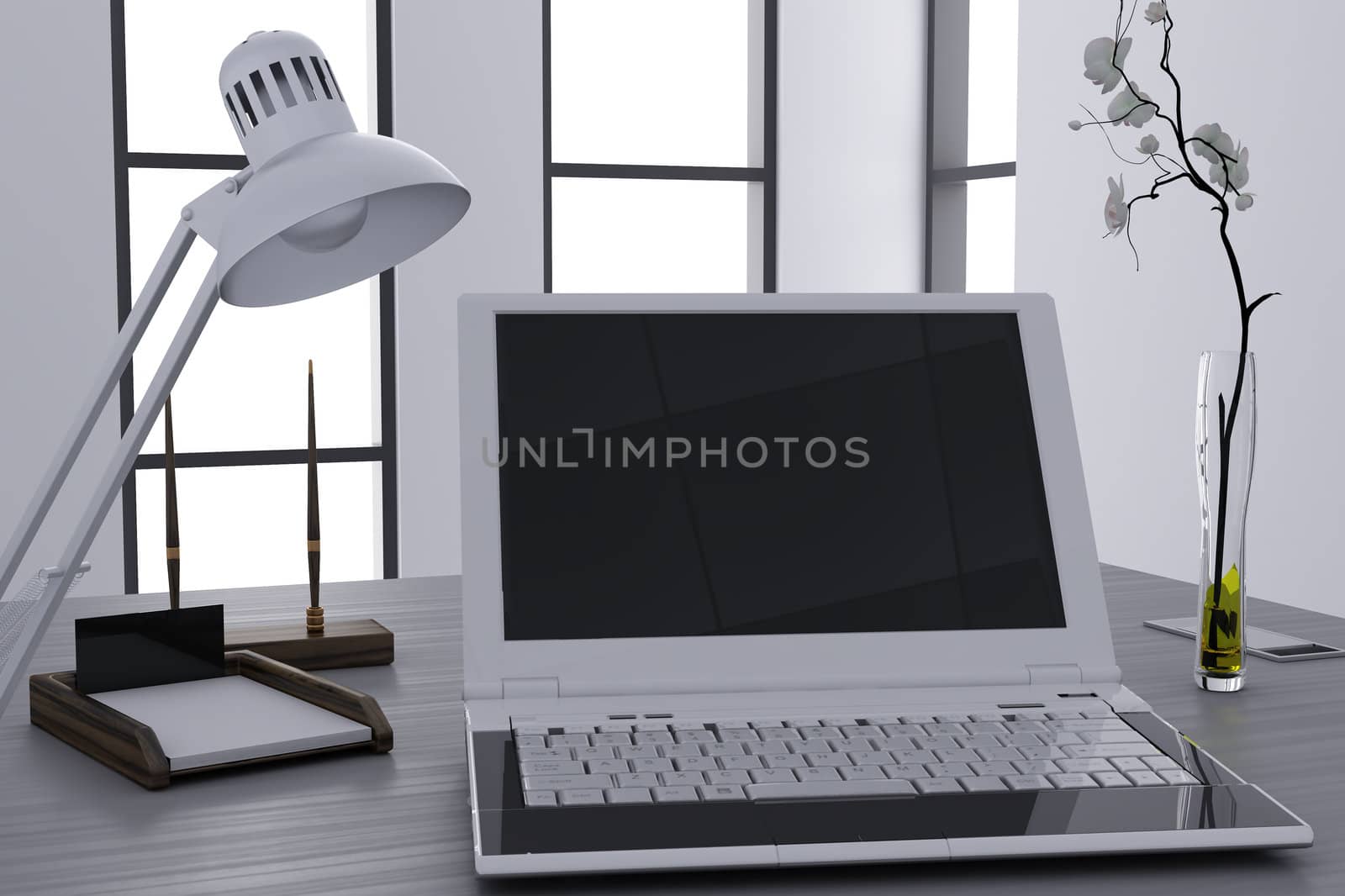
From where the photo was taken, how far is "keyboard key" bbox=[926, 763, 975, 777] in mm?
A: 770

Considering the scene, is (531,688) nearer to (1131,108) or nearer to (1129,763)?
(1129,763)

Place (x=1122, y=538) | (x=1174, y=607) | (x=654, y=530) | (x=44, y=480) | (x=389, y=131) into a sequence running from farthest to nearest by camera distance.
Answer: (x=389, y=131), (x=1122, y=538), (x=1174, y=607), (x=654, y=530), (x=44, y=480)

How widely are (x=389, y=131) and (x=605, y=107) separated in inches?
28.9

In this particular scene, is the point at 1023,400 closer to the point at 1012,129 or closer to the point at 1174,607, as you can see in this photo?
the point at 1174,607

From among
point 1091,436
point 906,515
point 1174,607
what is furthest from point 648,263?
point 906,515

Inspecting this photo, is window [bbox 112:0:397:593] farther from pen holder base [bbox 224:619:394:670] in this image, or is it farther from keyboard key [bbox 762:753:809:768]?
keyboard key [bbox 762:753:809:768]

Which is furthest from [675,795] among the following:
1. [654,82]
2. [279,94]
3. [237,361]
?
[654,82]

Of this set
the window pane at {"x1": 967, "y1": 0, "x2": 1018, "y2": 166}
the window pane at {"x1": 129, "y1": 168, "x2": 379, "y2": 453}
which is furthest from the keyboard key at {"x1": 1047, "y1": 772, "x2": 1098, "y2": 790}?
the window pane at {"x1": 967, "y1": 0, "x2": 1018, "y2": 166}

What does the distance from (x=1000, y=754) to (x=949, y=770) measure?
0.15 ft

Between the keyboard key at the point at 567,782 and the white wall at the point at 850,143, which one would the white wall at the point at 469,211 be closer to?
the white wall at the point at 850,143

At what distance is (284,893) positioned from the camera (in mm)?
667

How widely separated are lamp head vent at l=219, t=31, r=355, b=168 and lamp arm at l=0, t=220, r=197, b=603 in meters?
0.07

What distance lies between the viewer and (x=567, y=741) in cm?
82

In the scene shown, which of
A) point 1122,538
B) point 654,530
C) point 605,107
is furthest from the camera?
point 605,107
